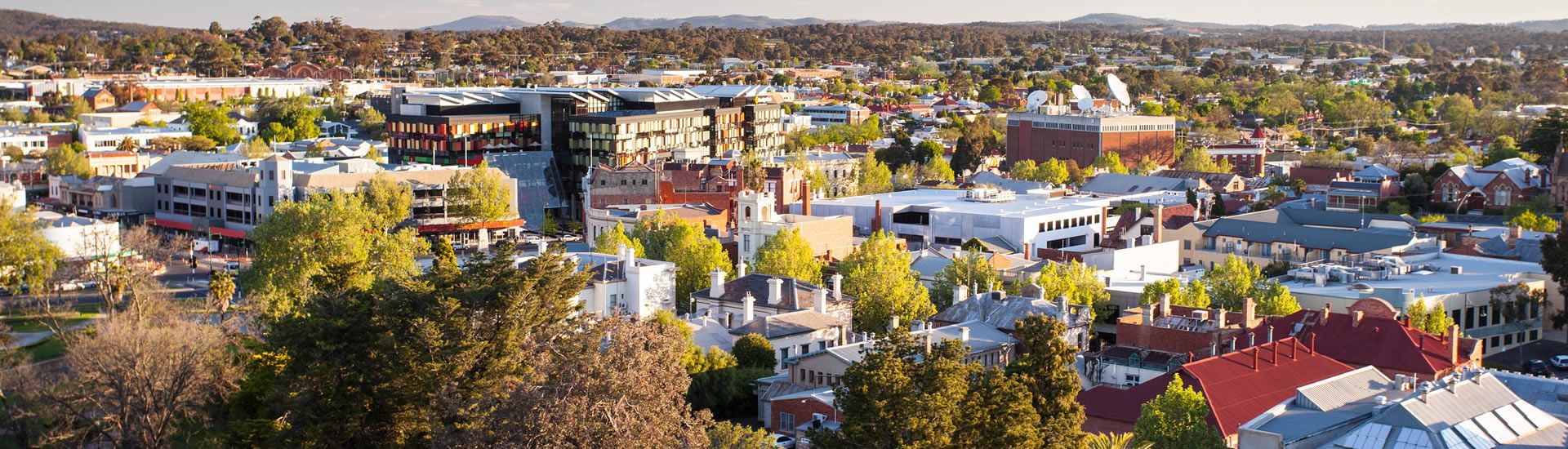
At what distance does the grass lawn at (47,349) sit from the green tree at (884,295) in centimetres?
1981

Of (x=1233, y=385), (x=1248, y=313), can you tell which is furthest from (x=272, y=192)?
(x=1233, y=385)

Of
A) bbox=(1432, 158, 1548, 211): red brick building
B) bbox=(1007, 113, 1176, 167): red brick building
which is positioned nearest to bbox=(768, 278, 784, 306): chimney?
bbox=(1432, 158, 1548, 211): red brick building

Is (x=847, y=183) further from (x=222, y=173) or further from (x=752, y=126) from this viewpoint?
(x=222, y=173)

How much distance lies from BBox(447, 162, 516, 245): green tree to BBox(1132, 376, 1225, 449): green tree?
152 feet

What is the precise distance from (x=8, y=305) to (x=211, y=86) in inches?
3978

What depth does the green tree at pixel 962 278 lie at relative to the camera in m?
51.0

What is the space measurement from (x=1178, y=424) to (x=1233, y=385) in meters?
3.71

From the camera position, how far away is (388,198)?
69250mm

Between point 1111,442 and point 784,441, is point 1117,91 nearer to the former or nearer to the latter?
point 784,441

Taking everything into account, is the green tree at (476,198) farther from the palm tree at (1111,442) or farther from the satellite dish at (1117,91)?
the satellite dish at (1117,91)

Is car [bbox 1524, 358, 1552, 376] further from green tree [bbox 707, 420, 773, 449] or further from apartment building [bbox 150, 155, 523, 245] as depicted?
apartment building [bbox 150, 155, 523, 245]

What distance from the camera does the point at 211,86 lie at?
152125mm

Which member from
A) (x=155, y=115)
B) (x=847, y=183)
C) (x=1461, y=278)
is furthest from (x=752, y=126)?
(x=1461, y=278)

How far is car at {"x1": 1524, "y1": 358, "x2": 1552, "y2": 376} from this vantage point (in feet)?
150
